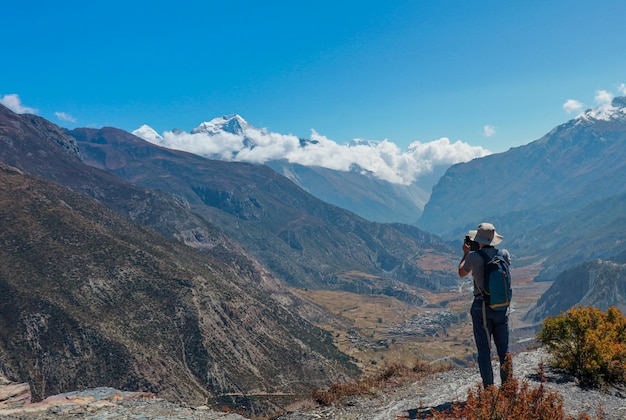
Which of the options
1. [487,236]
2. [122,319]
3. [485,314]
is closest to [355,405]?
[485,314]

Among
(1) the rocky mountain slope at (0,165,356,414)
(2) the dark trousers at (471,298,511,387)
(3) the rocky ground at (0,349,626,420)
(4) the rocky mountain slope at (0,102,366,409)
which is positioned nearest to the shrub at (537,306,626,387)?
(3) the rocky ground at (0,349,626,420)

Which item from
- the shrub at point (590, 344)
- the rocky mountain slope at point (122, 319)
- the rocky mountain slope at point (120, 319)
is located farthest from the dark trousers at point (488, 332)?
the rocky mountain slope at point (120, 319)

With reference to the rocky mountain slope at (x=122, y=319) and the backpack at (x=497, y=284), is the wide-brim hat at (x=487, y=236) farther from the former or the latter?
the rocky mountain slope at (x=122, y=319)

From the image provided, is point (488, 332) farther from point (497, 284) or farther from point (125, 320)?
point (125, 320)

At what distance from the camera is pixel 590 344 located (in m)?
12.6

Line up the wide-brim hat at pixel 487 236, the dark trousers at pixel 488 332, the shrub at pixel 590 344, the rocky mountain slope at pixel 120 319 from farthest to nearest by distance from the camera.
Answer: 1. the rocky mountain slope at pixel 120 319
2. the shrub at pixel 590 344
3. the wide-brim hat at pixel 487 236
4. the dark trousers at pixel 488 332

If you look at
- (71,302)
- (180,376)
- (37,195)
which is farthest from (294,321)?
(37,195)

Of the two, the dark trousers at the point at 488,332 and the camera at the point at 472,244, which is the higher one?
the camera at the point at 472,244

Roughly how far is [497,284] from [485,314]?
834 mm

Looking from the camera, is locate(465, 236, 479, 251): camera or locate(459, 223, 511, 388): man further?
locate(465, 236, 479, 251): camera

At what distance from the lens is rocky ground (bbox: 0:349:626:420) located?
11094mm

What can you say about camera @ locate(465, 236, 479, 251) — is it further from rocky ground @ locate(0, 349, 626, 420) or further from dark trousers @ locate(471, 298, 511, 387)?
rocky ground @ locate(0, 349, 626, 420)

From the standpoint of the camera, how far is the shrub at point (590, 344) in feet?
41.1

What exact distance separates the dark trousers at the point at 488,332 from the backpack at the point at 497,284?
0.21 metres
